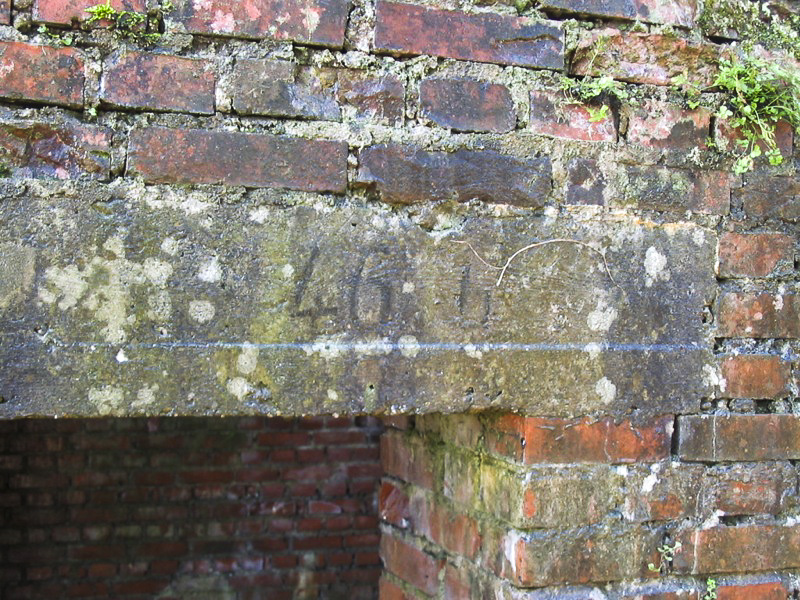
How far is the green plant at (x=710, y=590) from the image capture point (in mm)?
1396

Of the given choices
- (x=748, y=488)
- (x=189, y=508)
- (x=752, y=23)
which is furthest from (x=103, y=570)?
(x=752, y=23)

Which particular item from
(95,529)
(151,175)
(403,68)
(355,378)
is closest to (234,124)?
(151,175)

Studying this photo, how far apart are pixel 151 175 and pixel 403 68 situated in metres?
0.48

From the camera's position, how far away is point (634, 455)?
1.39 metres

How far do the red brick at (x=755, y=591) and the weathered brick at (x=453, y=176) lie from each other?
0.82 meters

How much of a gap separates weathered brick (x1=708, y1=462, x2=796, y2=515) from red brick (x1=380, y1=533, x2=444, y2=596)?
0.57 meters

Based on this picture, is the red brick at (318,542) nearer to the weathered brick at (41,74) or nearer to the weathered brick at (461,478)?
the weathered brick at (461,478)

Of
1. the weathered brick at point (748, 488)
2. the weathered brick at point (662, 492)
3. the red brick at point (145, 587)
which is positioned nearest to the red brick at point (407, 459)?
the weathered brick at point (662, 492)

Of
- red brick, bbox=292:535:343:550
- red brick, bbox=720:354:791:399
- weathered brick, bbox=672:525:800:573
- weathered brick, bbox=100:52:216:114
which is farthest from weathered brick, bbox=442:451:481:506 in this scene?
red brick, bbox=292:535:343:550

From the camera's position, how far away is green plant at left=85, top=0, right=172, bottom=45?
121cm

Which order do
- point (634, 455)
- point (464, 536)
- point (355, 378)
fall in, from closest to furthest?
point (355, 378)
point (634, 455)
point (464, 536)

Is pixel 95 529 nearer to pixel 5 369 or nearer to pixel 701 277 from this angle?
pixel 5 369

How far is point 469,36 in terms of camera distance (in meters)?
1.35

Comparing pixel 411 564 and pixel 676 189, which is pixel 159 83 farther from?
pixel 411 564
